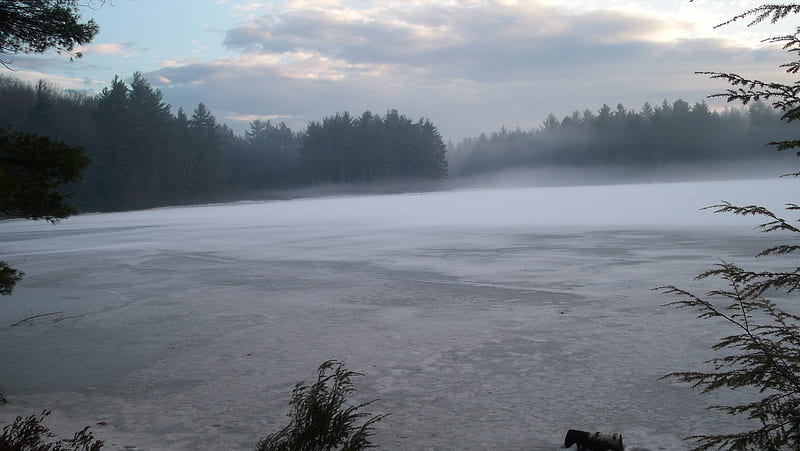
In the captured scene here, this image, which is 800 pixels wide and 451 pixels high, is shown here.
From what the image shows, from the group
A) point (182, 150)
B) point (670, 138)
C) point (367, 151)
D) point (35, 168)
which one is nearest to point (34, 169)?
point (35, 168)

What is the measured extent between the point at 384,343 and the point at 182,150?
73398 millimetres

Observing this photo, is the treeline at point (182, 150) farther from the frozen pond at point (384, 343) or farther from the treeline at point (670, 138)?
the frozen pond at point (384, 343)

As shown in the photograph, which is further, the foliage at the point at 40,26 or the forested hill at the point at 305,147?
the forested hill at the point at 305,147

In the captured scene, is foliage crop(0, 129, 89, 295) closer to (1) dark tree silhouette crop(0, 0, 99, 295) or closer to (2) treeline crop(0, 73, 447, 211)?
(1) dark tree silhouette crop(0, 0, 99, 295)

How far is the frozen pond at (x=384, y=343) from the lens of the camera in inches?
195

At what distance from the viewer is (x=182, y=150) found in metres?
75.1

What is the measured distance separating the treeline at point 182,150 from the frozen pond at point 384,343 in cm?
3904

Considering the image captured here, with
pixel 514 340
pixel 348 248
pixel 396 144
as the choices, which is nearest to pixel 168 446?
pixel 514 340

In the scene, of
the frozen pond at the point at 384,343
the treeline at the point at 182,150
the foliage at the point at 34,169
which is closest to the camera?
the frozen pond at the point at 384,343

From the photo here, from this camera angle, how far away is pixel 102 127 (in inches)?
2527

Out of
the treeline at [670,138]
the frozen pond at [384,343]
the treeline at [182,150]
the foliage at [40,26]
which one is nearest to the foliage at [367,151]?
the treeline at [182,150]

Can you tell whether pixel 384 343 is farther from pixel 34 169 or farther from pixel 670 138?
pixel 670 138

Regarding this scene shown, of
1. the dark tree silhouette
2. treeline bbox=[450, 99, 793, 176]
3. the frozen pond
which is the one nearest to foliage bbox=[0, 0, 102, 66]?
the dark tree silhouette

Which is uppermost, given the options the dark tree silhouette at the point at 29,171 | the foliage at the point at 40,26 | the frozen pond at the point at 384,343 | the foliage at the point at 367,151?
the foliage at the point at 367,151
